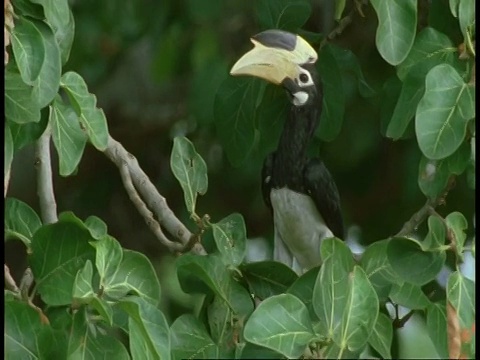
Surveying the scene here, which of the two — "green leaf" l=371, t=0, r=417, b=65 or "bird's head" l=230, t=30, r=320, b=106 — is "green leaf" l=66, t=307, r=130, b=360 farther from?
"green leaf" l=371, t=0, r=417, b=65

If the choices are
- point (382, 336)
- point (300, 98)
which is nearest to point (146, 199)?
point (300, 98)

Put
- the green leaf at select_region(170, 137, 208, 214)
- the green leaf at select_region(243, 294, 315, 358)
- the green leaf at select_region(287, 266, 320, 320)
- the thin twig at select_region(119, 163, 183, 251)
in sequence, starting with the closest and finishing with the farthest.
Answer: the green leaf at select_region(243, 294, 315, 358), the green leaf at select_region(287, 266, 320, 320), the green leaf at select_region(170, 137, 208, 214), the thin twig at select_region(119, 163, 183, 251)

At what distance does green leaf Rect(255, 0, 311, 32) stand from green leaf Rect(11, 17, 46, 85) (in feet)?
1.24

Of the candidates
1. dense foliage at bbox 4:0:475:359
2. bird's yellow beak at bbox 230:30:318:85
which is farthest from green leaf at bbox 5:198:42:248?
bird's yellow beak at bbox 230:30:318:85

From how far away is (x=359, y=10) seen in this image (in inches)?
57.2

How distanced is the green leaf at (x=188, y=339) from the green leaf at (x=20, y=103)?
0.22 meters

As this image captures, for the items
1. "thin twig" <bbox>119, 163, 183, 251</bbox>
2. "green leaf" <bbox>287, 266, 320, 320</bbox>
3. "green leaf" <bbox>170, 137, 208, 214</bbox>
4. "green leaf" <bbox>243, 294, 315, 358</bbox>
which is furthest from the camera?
"thin twig" <bbox>119, 163, 183, 251</bbox>

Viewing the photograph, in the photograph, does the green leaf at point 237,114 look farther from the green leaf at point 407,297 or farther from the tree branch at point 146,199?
the green leaf at point 407,297

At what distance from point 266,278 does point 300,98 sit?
17 centimetres

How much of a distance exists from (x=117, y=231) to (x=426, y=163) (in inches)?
39.5

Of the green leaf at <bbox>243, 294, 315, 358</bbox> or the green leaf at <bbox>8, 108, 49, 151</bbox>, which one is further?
the green leaf at <bbox>8, 108, 49, 151</bbox>

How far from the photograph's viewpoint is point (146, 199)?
1.51 meters

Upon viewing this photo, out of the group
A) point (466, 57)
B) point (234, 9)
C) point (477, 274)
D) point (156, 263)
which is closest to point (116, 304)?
point (477, 274)

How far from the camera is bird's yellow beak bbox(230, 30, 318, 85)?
119cm
